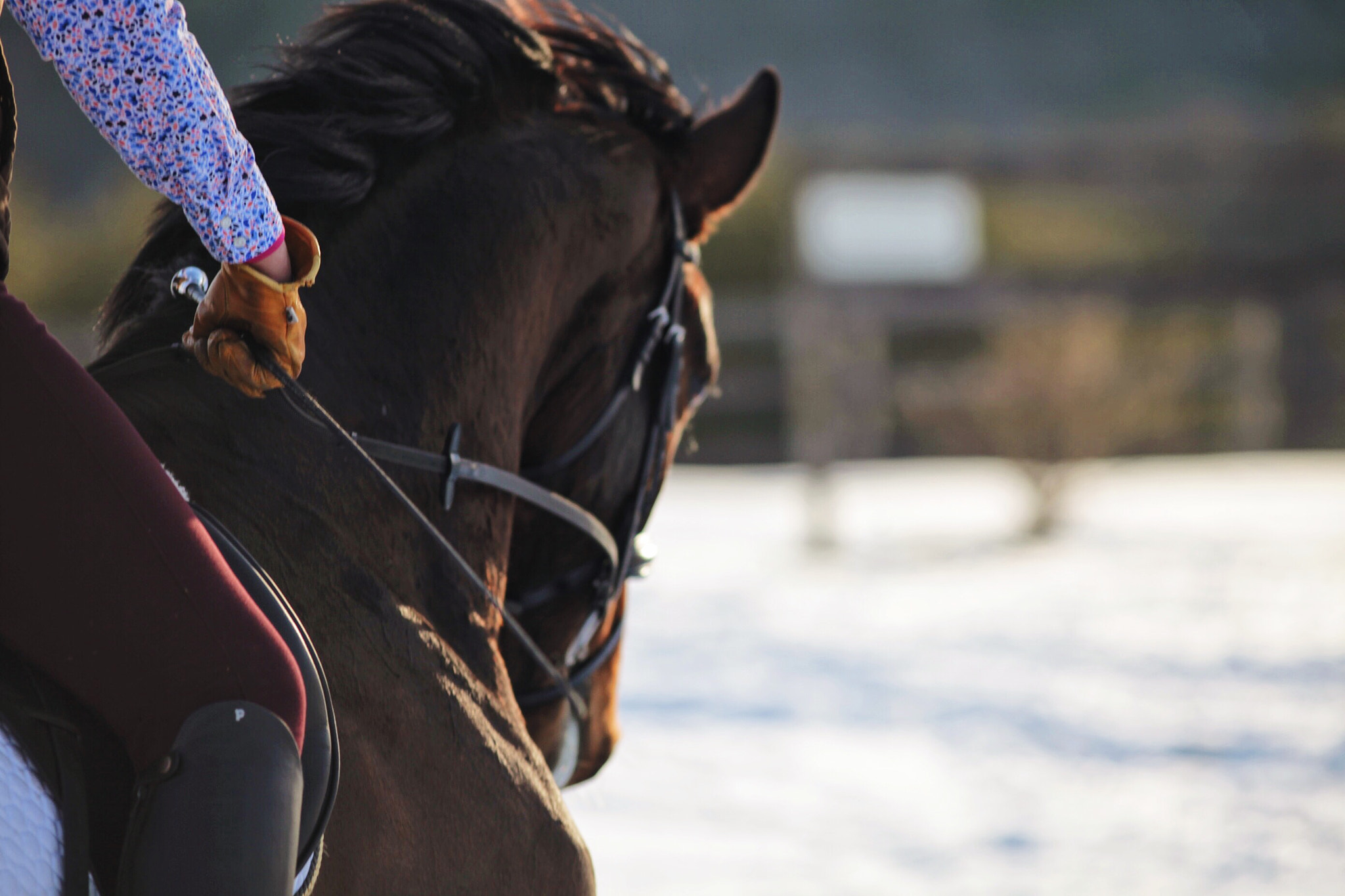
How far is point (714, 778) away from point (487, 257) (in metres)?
3.01

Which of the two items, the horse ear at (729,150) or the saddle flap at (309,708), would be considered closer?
the saddle flap at (309,708)

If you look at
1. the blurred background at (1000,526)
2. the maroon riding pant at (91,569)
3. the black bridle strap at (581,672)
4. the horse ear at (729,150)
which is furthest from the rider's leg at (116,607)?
the horse ear at (729,150)

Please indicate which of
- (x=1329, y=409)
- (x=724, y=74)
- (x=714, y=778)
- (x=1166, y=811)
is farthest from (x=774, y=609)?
(x=724, y=74)

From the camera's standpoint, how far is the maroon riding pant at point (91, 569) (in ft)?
2.85

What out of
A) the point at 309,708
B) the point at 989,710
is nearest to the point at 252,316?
the point at 309,708

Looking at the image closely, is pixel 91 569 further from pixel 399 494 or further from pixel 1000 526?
pixel 1000 526

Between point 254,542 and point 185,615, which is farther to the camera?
point 254,542

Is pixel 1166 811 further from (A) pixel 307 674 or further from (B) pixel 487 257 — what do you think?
(A) pixel 307 674

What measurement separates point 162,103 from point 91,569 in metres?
0.37

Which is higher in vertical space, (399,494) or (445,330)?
(445,330)

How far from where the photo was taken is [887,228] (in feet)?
32.9

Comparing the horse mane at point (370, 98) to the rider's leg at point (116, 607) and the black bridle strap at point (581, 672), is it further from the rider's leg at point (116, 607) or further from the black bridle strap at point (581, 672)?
the black bridle strap at point (581, 672)

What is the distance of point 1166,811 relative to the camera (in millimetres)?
3605

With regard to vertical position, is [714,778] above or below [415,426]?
below
